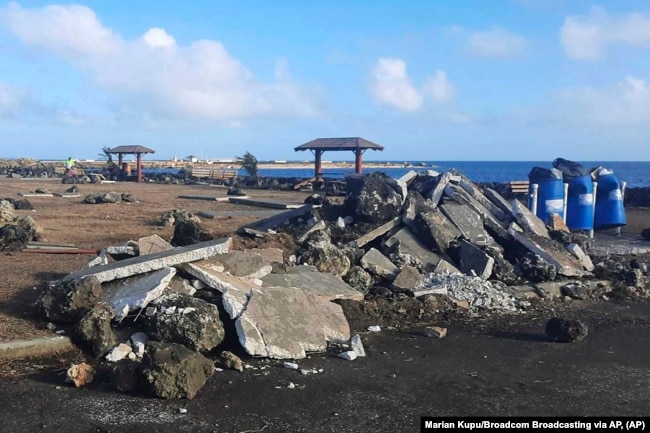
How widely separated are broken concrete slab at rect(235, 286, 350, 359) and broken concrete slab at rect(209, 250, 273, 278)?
0.80 meters

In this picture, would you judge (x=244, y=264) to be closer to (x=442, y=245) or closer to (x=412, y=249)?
(x=412, y=249)

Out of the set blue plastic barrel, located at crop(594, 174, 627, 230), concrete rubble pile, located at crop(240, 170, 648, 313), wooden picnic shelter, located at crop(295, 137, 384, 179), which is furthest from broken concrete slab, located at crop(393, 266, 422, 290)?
wooden picnic shelter, located at crop(295, 137, 384, 179)

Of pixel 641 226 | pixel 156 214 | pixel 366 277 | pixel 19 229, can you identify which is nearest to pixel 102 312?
pixel 366 277

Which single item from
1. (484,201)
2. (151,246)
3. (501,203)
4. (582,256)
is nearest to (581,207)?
(501,203)

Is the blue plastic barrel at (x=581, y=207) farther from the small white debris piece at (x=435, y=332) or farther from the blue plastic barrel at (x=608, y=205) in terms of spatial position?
the small white debris piece at (x=435, y=332)

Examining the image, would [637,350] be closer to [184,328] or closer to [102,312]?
[184,328]

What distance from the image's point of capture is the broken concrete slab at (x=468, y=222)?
10.3m

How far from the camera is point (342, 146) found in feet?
119

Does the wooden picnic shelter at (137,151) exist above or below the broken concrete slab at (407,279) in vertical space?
above

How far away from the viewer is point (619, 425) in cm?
465

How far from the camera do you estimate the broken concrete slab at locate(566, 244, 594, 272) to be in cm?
1021

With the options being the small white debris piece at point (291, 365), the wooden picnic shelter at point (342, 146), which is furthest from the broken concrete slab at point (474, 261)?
the wooden picnic shelter at point (342, 146)

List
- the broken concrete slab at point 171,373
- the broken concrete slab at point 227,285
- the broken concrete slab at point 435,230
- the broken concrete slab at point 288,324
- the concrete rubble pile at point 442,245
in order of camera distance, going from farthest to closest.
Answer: the broken concrete slab at point 435,230
the concrete rubble pile at point 442,245
the broken concrete slab at point 227,285
the broken concrete slab at point 288,324
the broken concrete slab at point 171,373

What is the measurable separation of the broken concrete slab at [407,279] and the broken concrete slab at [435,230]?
4.23 ft
